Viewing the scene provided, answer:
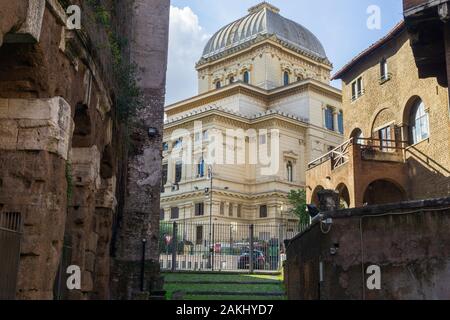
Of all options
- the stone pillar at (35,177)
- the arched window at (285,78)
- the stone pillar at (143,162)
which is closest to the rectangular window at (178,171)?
the arched window at (285,78)

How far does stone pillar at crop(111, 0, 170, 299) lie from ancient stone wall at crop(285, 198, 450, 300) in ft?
20.0

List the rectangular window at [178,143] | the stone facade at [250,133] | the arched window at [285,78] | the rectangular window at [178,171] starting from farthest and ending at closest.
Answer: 1. the arched window at [285,78]
2. the rectangular window at [178,171]
3. the rectangular window at [178,143]
4. the stone facade at [250,133]

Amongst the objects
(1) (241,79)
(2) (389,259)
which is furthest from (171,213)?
(2) (389,259)

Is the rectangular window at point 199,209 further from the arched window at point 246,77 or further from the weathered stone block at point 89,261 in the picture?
the weathered stone block at point 89,261

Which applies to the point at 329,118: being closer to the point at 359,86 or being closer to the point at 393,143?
the point at 359,86

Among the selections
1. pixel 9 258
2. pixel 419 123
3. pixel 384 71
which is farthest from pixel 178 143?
pixel 9 258

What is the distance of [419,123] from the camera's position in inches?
915

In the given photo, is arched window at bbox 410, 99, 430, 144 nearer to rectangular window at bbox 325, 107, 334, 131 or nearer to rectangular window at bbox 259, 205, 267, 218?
rectangular window at bbox 259, 205, 267, 218

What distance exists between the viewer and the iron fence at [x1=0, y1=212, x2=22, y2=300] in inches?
250

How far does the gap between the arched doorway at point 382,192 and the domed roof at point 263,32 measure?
3618cm

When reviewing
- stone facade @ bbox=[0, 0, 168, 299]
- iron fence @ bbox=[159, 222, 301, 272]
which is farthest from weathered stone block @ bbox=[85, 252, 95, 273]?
iron fence @ bbox=[159, 222, 301, 272]

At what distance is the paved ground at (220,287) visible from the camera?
16.6 m

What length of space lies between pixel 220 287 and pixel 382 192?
366 inches

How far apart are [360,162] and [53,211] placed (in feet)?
57.5
